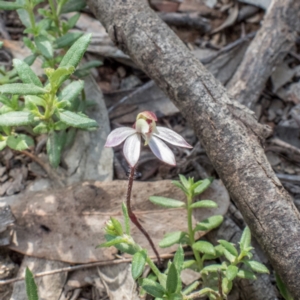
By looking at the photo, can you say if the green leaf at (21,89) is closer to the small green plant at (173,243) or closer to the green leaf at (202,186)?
the small green plant at (173,243)

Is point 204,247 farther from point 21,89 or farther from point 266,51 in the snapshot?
point 266,51

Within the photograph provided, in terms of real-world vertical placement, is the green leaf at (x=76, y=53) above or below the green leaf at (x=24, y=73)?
above

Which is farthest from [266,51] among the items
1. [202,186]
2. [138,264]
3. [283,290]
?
[138,264]

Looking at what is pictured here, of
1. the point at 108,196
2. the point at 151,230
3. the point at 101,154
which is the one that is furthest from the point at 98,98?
the point at 151,230

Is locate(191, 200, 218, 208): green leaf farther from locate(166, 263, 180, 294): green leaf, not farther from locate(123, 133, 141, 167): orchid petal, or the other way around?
locate(123, 133, 141, 167): orchid petal

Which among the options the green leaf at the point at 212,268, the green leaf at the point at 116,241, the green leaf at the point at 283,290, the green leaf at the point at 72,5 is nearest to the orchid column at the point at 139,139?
the green leaf at the point at 116,241

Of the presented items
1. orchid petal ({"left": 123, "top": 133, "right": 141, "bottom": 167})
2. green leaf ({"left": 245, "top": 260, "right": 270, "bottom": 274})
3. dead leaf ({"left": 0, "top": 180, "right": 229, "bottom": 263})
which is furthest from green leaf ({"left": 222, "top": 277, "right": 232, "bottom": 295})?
orchid petal ({"left": 123, "top": 133, "right": 141, "bottom": 167})
